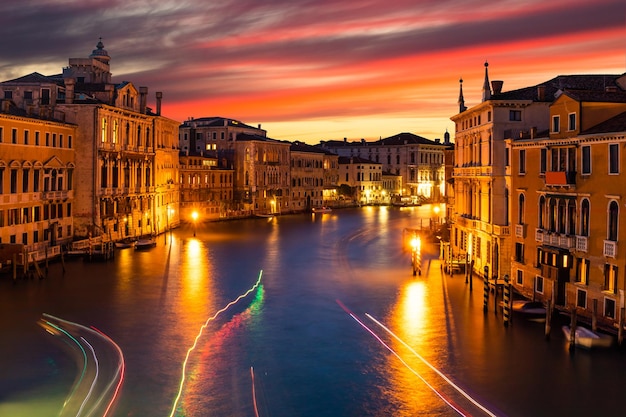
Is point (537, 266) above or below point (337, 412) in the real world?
above

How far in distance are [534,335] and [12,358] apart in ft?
41.5

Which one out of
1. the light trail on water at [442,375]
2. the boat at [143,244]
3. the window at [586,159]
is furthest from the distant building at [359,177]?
the light trail on water at [442,375]

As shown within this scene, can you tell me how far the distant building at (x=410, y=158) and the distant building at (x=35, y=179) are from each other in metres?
72.2

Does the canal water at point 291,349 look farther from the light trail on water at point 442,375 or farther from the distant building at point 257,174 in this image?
the distant building at point 257,174

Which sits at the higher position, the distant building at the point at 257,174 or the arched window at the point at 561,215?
the distant building at the point at 257,174

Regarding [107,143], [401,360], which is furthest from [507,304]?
[107,143]

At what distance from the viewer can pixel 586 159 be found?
1928cm

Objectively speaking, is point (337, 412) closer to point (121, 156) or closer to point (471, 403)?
point (471, 403)

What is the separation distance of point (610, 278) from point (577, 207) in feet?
7.67

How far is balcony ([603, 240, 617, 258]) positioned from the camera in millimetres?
17750

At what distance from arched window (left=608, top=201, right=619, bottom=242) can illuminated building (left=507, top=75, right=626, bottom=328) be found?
0.02m

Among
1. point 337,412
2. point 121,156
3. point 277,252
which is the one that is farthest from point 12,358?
point 121,156

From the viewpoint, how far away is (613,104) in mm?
19500

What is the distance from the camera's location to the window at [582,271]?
1894 cm
